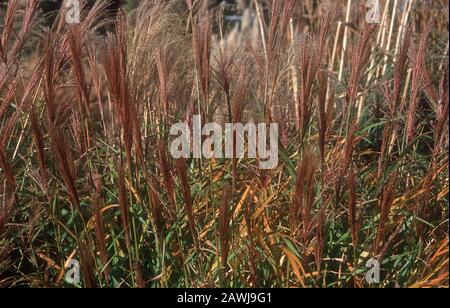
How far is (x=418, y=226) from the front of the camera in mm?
2693

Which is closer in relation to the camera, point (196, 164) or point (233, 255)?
point (233, 255)

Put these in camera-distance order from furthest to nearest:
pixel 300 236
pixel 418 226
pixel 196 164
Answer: pixel 196 164 → pixel 418 226 → pixel 300 236

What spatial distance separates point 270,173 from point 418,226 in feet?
1.71

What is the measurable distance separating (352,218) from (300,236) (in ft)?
0.74

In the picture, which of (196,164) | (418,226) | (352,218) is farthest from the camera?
(196,164)

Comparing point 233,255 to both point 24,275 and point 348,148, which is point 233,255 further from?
point 24,275

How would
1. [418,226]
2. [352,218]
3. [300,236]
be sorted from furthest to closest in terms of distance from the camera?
[418,226] < [300,236] < [352,218]

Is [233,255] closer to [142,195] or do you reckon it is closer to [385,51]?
[142,195]

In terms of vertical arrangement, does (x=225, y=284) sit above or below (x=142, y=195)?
below

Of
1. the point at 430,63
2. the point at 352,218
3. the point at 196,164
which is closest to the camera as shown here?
the point at 352,218

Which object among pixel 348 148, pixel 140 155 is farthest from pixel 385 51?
pixel 140 155

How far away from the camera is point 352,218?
7.72ft
